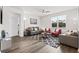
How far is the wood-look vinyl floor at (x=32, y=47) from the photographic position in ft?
8.04

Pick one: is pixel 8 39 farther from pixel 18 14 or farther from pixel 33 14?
pixel 33 14

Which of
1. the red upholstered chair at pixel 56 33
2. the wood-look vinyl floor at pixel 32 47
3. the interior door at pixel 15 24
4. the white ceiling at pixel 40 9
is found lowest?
the wood-look vinyl floor at pixel 32 47

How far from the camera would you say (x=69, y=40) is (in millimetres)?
2658

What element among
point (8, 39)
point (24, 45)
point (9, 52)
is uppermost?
point (8, 39)

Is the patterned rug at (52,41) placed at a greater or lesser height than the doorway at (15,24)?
lesser

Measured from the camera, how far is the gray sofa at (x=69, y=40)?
2.51 m

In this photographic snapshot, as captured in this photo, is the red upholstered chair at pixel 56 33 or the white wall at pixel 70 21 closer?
the white wall at pixel 70 21

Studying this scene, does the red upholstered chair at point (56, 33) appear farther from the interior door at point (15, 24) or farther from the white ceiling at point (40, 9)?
the interior door at point (15, 24)

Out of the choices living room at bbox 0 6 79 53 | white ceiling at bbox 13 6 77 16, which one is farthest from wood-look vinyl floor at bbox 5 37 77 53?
white ceiling at bbox 13 6 77 16

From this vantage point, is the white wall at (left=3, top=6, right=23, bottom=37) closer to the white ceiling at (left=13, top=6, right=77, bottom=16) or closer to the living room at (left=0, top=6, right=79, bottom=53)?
the living room at (left=0, top=6, right=79, bottom=53)

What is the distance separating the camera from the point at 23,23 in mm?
2582

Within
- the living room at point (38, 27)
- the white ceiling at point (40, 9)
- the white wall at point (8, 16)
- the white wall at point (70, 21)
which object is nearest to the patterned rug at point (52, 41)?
the living room at point (38, 27)

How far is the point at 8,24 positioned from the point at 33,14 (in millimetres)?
722
